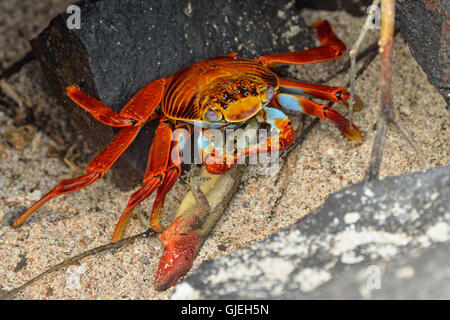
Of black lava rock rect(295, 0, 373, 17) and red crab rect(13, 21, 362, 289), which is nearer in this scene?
red crab rect(13, 21, 362, 289)

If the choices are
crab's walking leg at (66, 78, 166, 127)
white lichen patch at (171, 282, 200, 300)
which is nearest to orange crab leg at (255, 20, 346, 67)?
crab's walking leg at (66, 78, 166, 127)

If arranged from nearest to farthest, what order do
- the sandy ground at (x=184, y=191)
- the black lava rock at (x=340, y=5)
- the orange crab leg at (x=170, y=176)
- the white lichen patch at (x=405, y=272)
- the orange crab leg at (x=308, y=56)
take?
the white lichen patch at (x=405, y=272) < the sandy ground at (x=184, y=191) < the orange crab leg at (x=170, y=176) < the orange crab leg at (x=308, y=56) < the black lava rock at (x=340, y=5)

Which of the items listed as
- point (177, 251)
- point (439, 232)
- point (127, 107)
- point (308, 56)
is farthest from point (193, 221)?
point (308, 56)

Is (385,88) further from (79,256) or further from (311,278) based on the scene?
(79,256)

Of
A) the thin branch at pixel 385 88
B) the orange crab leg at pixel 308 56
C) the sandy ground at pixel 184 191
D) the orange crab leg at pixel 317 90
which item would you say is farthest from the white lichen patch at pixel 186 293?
the orange crab leg at pixel 308 56

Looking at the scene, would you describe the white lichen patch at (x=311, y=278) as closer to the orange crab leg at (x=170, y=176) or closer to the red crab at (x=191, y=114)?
the red crab at (x=191, y=114)

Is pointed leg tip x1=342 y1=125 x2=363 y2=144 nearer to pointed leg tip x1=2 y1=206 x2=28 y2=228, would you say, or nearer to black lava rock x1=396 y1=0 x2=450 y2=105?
black lava rock x1=396 y1=0 x2=450 y2=105
